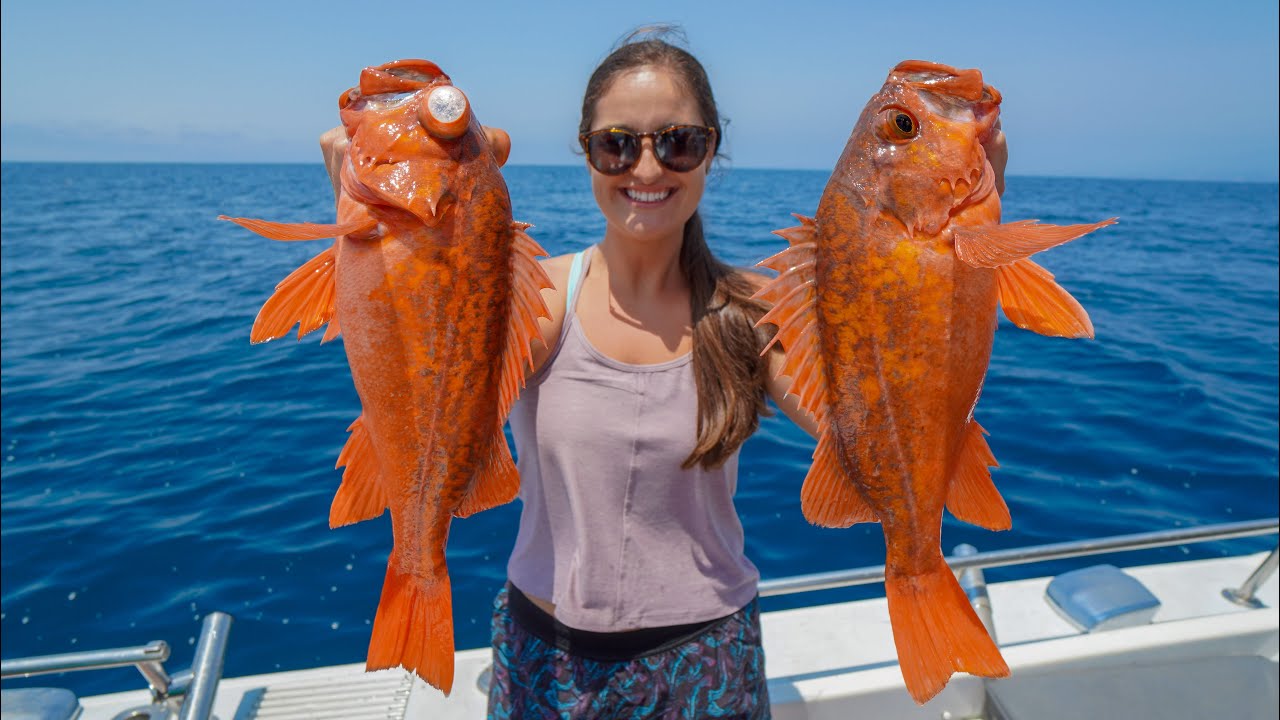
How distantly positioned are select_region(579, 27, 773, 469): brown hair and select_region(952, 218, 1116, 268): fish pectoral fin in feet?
3.12

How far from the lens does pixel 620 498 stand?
2605 millimetres

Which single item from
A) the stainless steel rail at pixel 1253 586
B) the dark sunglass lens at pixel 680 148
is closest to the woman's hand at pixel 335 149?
the dark sunglass lens at pixel 680 148

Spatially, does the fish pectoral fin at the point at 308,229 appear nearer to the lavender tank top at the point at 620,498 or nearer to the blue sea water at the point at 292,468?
the lavender tank top at the point at 620,498

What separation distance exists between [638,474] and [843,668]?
212 centimetres

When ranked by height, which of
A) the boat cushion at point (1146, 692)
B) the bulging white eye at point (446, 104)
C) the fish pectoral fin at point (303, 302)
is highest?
the bulging white eye at point (446, 104)

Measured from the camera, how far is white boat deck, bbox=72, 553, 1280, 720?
3742mm

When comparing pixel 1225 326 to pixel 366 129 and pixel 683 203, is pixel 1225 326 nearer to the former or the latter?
pixel 683 203

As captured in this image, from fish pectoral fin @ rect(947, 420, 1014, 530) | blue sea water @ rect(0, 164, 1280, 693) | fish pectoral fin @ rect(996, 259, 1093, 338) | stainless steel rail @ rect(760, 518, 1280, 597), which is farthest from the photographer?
blue sea water @ rect(0, 164, 1280, 693)

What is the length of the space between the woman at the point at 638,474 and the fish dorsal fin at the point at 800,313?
0.52 meters

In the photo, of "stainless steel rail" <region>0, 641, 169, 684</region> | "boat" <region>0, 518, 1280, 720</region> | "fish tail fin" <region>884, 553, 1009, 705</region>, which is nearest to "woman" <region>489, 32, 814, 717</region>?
"fish tail fin" <region>884, 553, 1009, 705</region>

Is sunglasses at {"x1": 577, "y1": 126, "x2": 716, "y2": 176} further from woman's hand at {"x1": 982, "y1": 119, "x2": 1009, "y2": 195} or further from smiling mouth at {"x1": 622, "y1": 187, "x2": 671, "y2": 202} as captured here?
woman's hand at {"x1": 982, "y1": 119, "x2": 1009, "y2": 195}

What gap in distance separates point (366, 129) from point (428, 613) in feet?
4.02

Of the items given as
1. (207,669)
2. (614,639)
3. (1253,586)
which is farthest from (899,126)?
(1253,586)

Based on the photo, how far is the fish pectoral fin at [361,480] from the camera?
2064mm
